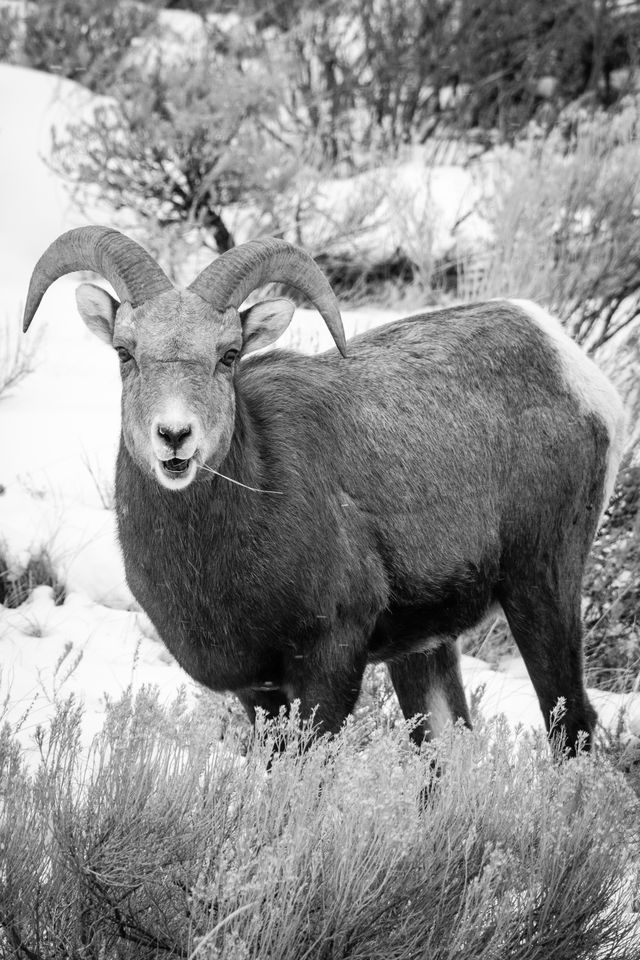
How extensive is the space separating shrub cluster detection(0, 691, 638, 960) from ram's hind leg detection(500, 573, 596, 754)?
1216mm

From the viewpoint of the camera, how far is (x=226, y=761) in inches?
120

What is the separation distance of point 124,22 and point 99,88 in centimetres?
126

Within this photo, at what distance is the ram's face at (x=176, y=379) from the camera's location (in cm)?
341

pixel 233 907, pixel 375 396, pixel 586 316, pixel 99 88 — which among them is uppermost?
pixel 99 88

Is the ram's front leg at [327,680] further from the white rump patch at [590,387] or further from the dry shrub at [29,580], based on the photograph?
the dry shrub at [29,580]

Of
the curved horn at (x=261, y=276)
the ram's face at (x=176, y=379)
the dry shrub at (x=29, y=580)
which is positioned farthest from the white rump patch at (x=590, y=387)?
the dry shrub at (x=29, y=580)

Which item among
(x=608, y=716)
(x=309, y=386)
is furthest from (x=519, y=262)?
(x=309, y=386)

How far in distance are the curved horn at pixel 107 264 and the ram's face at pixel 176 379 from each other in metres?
0.06

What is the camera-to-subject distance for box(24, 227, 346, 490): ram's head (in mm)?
3477

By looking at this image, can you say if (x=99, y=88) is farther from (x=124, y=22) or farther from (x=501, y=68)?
(x=501, y=68)

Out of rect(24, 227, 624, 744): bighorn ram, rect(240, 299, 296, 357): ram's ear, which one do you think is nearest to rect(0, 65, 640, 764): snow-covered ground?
rect(24, 227, 624, 744): bighorn ram

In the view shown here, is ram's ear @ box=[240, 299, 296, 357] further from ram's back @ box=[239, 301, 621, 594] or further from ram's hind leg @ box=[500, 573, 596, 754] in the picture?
ram's hind leg @ box=[500, 573, 596, 754]

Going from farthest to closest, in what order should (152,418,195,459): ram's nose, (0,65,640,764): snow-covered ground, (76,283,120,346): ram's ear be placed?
(0,65,640,764): snow-covered ground → (76,283,120,346): ram's ear → (152,418,195,459): ram's nose

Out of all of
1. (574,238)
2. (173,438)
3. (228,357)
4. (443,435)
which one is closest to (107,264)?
(228,357)
